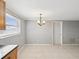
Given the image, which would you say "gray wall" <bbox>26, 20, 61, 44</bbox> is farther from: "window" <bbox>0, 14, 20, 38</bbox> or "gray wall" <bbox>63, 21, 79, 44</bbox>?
"window" <bbox>0, 14, 20, 38</bbox>

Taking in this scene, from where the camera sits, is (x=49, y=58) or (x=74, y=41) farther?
(x=74, y=41)

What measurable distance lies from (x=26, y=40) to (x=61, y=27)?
10.1 ft

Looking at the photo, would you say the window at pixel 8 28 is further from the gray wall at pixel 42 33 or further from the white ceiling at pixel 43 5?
the gray wall at pixel 42 33

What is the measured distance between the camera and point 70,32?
1107 centimetres

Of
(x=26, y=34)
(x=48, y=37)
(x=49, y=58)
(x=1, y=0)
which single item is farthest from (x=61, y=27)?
(x=1, y=0)

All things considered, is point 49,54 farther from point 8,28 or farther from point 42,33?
point 42,33

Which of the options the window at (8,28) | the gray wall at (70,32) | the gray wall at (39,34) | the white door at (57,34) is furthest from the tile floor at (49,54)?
the gray wall at (70,32)

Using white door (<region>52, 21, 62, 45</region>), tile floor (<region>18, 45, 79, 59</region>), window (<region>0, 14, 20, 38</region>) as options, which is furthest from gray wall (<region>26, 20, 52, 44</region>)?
window (<region>0, 14, 20, 38</region>)

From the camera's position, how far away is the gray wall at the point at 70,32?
11.0 m

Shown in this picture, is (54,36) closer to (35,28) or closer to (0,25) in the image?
(35,28)

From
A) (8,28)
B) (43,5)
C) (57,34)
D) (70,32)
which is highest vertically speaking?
(43,5)

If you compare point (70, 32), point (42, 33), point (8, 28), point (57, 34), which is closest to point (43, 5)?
point (8, 28)

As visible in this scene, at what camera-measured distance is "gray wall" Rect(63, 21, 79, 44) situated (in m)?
11.0

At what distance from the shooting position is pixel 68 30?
11.1m
